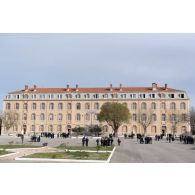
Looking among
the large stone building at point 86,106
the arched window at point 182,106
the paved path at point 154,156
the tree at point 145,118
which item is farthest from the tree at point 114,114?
the paved path at point 154,156

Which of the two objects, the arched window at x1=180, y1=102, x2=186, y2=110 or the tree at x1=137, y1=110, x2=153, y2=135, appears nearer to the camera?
the tree at x1=137, y1=110, x2=153, y2=135

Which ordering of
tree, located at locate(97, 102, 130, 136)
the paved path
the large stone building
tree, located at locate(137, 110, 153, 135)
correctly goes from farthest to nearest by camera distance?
1. the large stone building
2. tree, located at locate(137, 110, 153, 135)
3. tree, located at locate(97, 102, 130, 136)
4. the paved path

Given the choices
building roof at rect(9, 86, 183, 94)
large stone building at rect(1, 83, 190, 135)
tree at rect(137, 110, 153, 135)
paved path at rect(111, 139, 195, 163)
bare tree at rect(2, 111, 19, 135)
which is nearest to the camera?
paved path at rect(111, 139, 195, 163)

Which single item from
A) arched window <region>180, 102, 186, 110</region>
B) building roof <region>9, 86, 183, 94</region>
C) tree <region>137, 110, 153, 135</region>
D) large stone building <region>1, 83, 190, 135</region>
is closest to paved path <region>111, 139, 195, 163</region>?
tree <region>137, 110, 153, 135</region>

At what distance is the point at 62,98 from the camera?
79438 mm

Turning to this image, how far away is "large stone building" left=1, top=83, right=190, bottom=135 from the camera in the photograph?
248ft

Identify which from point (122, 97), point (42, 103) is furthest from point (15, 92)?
point (122, 97)

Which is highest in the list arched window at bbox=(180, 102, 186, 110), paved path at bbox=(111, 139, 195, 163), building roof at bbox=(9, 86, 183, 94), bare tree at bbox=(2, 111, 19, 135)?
building roof at bbox=(9, 86, 183, 94)

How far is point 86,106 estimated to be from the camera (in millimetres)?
78562

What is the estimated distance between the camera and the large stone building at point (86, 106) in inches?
2977

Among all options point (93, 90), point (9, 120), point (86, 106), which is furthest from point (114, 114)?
point (9, 120)

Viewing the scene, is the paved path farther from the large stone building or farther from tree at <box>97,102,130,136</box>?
the large stone building

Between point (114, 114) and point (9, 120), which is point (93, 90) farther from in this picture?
point (9, 120)
